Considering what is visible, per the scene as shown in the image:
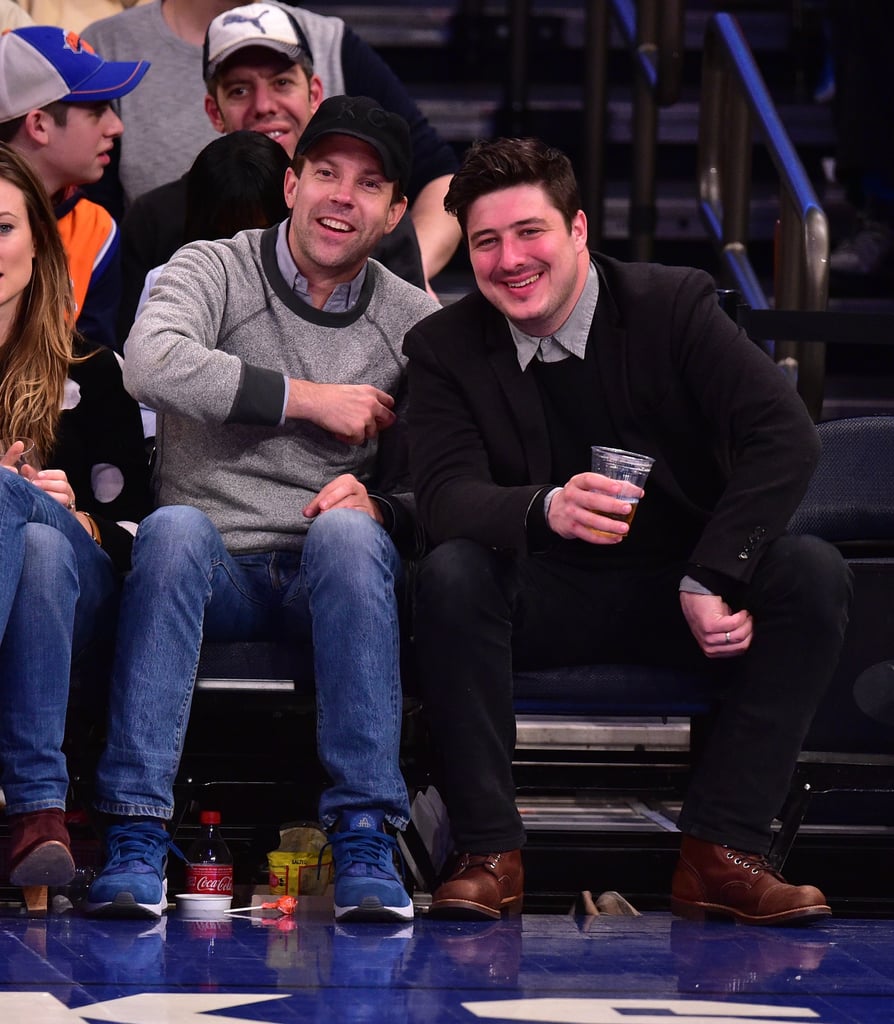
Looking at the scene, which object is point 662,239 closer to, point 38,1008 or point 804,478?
point 804,478

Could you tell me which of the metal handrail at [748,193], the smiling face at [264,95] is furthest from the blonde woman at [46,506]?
the metal handrail at [748,193]

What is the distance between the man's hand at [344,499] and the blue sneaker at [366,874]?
50cm

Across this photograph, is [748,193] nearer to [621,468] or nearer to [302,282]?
[302,282]

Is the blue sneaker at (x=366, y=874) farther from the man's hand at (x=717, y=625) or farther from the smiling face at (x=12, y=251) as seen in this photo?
the smiling face at (x=12, y=251)

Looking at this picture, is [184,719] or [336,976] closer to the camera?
[336,976]

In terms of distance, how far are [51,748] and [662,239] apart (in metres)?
2.90

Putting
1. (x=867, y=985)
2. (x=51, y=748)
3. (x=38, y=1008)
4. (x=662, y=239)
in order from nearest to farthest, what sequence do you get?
(x=38, y=1008)
(x=867, y=985)
(x=51, y=748)
(x=662, y=239)

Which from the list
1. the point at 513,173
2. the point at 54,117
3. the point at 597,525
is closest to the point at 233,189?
the point at 54,117

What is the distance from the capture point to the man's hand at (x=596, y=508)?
2500 millimetres

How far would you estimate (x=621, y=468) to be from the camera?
2.50 m

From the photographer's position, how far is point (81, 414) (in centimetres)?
290

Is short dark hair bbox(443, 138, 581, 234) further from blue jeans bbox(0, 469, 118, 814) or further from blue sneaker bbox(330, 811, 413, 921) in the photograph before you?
blue sneaker bbox(330, 811, 413, 921)

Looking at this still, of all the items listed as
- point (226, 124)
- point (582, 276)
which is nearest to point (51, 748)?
point (582, 276)

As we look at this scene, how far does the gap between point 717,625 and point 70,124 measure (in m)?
1.66
